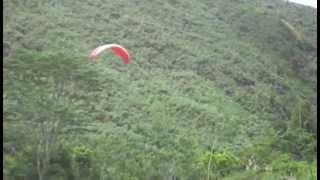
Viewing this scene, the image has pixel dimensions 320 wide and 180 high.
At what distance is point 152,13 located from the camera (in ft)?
123

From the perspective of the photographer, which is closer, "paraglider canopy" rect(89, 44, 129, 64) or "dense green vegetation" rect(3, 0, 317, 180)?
"dense green vegetation" rect(3, 0, 317, 180)

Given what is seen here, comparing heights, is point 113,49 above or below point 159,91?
above

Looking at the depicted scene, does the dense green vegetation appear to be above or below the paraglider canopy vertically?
below

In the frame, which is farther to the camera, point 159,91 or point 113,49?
point 159,91

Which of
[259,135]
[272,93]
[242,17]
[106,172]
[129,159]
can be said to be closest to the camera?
[106,172]

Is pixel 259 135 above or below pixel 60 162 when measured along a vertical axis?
below

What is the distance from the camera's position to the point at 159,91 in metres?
28.6

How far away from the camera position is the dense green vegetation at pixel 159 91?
51.1 ft

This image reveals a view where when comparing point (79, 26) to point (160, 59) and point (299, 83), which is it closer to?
point (160, 59)

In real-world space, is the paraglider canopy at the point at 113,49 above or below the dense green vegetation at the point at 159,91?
above

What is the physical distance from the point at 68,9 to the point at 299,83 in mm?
11629

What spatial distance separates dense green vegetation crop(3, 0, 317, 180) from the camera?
51.1 feet

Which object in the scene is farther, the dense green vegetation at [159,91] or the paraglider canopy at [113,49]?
the paraglider canopy at [113,49]

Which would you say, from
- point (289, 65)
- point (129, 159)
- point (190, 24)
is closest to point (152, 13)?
point (190, 24)
